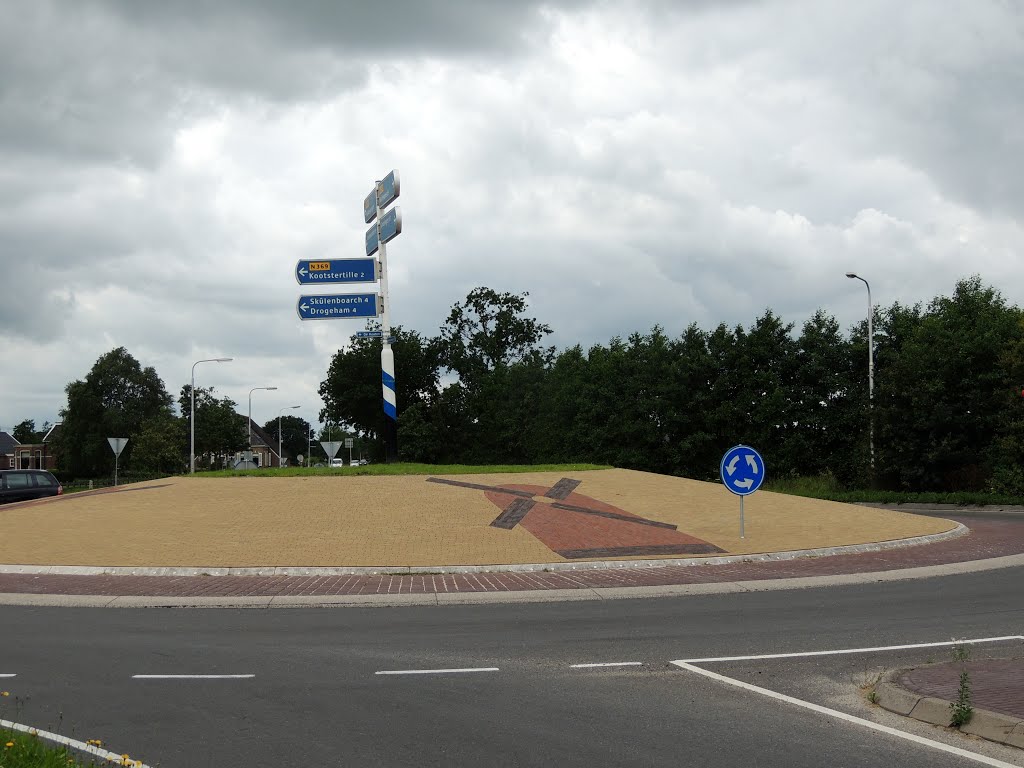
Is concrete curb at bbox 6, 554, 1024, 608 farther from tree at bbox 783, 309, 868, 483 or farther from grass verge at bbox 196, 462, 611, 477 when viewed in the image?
tree at bbox 783, 309, 868, 483

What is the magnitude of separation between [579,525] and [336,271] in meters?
12.6

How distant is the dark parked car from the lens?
2956cm

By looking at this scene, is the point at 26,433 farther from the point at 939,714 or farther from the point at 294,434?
the point at 939,714

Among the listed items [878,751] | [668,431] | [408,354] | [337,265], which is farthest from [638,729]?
[408,354]

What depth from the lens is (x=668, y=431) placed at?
41312 millimetres

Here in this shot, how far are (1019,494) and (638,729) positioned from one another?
98.2ft

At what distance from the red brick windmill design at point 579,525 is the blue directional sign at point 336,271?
25.8ft

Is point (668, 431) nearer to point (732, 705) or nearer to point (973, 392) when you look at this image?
point (973, 392)

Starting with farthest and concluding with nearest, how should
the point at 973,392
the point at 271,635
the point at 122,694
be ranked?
the point at 973,392 < the point at 271,635 < the point at 122,694

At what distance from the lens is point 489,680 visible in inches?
295

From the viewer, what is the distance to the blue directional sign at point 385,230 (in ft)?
89.1

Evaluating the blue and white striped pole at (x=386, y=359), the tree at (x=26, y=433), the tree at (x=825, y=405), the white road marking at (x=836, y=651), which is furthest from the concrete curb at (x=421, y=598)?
the tree at (x=26, y=433)

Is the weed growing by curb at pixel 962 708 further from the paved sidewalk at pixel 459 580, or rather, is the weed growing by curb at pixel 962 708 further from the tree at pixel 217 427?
the tree at pixel 217 427

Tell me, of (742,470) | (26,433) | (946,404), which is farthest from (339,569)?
(26,433)
